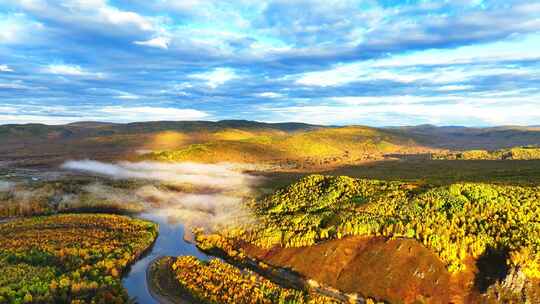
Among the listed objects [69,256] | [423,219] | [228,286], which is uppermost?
[423,219]

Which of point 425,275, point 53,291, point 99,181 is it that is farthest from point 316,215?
point 99,181


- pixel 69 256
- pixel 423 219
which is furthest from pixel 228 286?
pixel 423 219

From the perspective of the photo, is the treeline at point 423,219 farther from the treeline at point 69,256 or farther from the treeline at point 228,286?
the treeline at point 69,256

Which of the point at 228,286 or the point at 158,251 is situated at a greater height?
the point at 228,286

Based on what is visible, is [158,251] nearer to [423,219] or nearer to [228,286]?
[228,286]

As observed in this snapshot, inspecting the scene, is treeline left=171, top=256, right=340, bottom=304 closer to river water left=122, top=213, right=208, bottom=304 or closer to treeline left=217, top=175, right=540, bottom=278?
river water left=122, top=213, right=208, bottom=304

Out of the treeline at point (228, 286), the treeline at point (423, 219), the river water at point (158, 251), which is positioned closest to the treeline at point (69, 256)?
the river water at point (158, 251)

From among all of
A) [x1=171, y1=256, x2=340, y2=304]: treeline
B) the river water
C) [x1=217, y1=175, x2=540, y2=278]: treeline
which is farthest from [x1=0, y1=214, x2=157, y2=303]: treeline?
[x1=217, y1=175, x2=540, y2=278]: treeline

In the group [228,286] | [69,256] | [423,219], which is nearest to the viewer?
[228,286]
